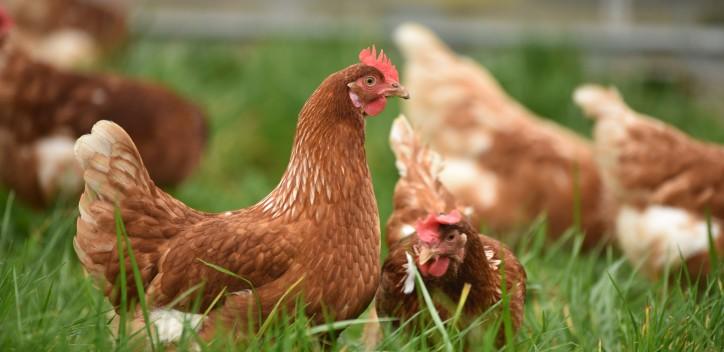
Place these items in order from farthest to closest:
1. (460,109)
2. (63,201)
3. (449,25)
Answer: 1. (449,25)
2. (460,109)
3. (63,201)

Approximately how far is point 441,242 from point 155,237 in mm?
767

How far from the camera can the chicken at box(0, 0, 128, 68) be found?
22.0ft

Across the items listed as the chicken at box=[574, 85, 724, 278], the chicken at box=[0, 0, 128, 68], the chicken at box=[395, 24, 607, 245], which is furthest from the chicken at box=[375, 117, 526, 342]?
the chicken at box=[0, 0, 128, 68]

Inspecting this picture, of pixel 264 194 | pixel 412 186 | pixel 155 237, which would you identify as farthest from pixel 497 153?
pixel 155 237

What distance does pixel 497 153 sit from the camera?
5.03 meters

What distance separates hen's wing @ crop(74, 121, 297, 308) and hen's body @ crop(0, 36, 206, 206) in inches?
81.1

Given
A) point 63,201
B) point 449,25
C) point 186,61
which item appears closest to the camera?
point 63,201

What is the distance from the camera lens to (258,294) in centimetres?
238

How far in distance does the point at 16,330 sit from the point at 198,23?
19.7ft

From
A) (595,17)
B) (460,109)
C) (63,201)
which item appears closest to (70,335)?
(63,201)

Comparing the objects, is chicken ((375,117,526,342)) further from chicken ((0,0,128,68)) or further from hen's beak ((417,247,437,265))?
chicken ((0,0,128,68))

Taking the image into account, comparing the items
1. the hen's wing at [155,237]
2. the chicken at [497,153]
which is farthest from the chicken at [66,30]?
the hen's wing at [155,237]

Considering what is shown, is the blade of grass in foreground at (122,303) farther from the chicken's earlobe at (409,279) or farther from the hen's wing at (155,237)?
the chicken's earlobe at (409,279)

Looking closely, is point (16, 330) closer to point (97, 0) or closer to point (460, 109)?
point (460, 109)
